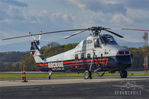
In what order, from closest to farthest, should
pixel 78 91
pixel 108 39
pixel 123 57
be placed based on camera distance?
1. pixel 78 91
2. pixel 123 57
3. pixel 108 39

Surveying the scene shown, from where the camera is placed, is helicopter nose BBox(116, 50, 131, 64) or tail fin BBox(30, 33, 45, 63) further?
tail fin BBox(30, 33, 45, 63)

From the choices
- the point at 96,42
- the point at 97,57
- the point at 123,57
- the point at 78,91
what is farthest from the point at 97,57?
the point at 78,91

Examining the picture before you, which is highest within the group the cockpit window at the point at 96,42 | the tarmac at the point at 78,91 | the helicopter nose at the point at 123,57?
the cockpit window at the point at 96,42

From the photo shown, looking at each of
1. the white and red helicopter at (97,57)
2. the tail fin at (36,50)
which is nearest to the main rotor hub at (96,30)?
the white and red helicopter at (97,57)

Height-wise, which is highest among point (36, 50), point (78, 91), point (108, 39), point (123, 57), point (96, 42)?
point (108, 39)

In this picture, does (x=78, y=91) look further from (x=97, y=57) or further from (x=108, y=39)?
(x=108, y=39)

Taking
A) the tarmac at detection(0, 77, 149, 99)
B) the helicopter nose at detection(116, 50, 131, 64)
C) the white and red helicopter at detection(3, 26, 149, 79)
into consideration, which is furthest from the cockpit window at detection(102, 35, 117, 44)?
the tarmac at detection(0, 77, 149, 99)

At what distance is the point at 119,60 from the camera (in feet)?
88.7

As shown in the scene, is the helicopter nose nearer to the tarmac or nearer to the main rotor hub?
the main rotor hub

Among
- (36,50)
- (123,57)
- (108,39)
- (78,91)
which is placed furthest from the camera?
(36,50)

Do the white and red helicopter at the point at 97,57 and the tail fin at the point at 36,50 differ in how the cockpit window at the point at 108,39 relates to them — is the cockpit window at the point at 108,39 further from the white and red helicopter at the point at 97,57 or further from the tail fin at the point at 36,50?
the tail fin at the point at 36,50

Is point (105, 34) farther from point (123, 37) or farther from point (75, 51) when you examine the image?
point (75, 51)

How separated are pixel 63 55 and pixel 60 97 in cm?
2174

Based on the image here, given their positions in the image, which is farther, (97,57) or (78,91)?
(97,57)
